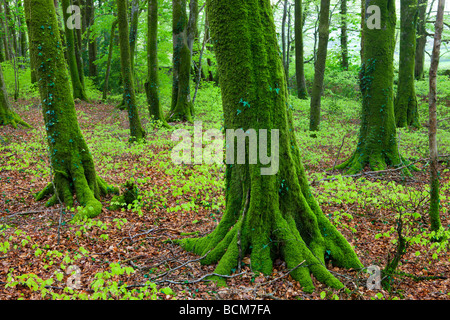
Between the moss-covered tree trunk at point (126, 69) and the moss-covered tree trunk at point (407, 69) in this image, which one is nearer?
the moss-covered tree trunk at point (126, 69)

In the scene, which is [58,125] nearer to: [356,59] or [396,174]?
[396,174]

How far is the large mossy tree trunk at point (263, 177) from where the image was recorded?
394 cm

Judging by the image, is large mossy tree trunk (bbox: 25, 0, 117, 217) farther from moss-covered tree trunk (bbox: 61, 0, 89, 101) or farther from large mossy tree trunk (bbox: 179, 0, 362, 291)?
moss-covered tree trunk (bbox: 61, 0, 89, 101)

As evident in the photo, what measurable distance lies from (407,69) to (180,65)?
998 cm

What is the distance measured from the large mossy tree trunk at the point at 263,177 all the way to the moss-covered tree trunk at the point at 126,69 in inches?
281

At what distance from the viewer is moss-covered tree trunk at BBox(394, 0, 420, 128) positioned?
38.7 feet

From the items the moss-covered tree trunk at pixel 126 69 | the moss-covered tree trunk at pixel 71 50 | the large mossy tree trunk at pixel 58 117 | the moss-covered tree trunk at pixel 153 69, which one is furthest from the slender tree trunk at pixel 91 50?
the large mossy tree trunk at pixel 58 117

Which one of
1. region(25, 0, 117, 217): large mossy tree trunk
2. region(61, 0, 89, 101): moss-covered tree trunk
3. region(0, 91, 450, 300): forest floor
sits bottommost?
region(0, 91, 450, 300): forest floor

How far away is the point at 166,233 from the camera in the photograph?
552 centimetres

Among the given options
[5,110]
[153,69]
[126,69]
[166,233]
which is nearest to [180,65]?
[153,69]

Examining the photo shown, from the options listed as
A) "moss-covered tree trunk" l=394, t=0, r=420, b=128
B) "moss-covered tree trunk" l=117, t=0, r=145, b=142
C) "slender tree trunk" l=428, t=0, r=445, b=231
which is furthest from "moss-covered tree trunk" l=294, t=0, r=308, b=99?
"slender tree trunk" l=428, t=0, r=445, b=231

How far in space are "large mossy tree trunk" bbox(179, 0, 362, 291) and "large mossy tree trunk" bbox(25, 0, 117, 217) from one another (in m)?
3.31

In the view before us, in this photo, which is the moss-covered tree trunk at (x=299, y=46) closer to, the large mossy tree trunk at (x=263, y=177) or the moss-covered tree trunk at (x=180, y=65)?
the moss-covered tree trunk at (x=180, y=65)
